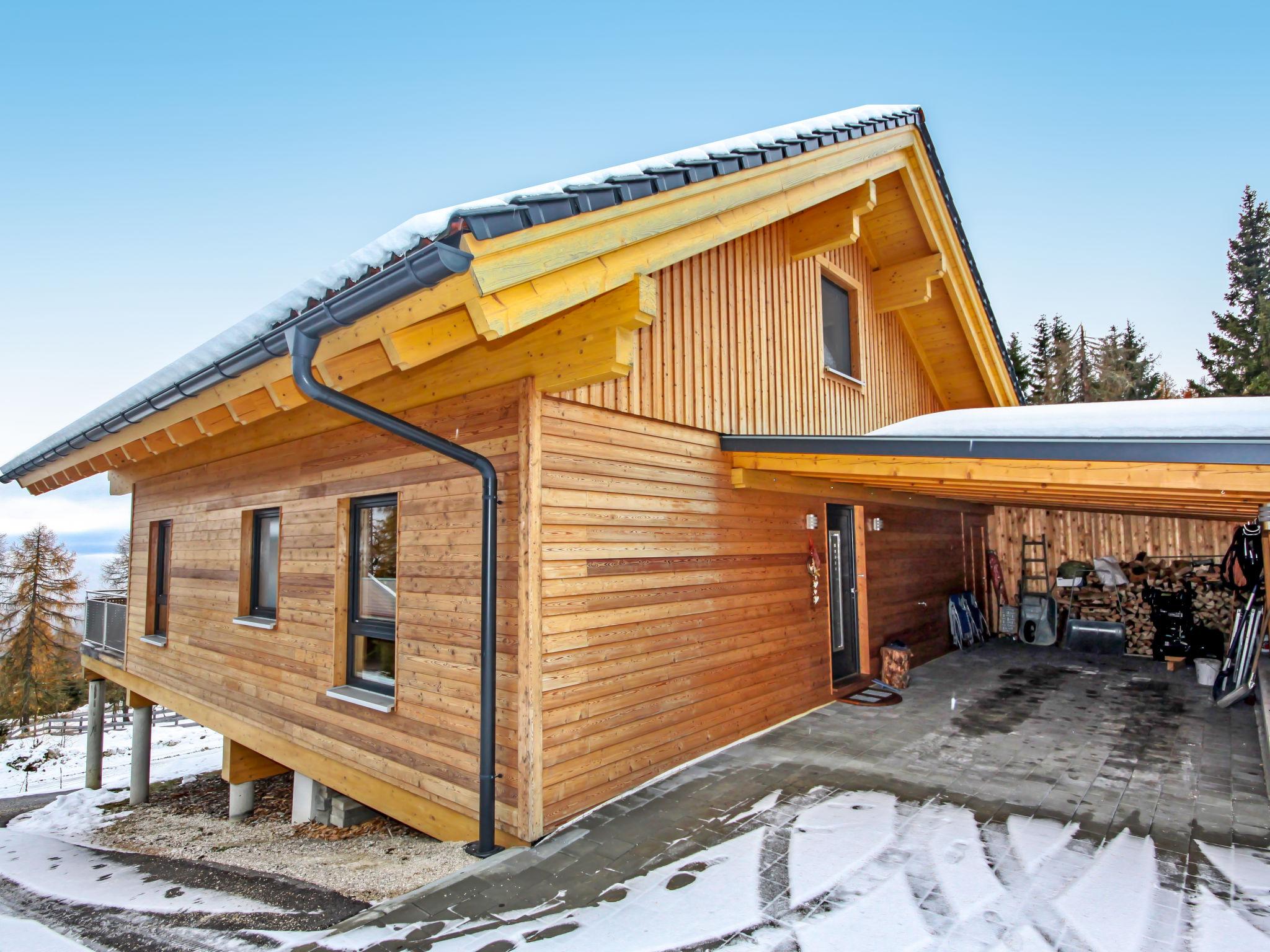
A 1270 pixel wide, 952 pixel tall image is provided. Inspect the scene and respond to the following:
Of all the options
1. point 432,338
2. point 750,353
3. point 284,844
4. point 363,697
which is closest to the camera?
point 432,338

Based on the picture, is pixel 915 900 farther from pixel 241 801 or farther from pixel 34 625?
pixel 34 625

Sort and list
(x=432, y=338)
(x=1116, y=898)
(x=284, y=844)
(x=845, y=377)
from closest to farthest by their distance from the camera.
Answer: (x=1116, y=898) < (x=432, y=338) < (x=284, y=844) < (x=845, y=377)

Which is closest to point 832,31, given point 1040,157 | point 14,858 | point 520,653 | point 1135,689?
point 1040,157

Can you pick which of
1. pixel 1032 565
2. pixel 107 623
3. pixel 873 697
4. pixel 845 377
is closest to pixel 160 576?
pixel 107 623

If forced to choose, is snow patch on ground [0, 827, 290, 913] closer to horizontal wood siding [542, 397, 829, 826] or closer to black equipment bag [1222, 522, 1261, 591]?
horizontal wood siding [542, 397, 829, 826]

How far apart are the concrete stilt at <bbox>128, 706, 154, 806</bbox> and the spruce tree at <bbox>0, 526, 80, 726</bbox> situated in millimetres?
18189

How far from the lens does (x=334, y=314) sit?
9.24ft

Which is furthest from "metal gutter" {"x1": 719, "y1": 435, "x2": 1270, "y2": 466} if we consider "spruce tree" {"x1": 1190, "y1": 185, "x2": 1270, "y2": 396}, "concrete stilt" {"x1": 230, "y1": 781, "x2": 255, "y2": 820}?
"spruce tree" {"x1": 1190, "y1": 185, "x2": 1270, "y2": 396}

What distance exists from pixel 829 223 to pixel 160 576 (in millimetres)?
9044

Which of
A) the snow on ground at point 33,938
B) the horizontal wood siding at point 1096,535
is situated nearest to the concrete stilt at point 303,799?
the snow on ground at point 33,938

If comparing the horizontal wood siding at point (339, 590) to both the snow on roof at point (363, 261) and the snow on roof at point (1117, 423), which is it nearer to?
the snow on roof at point (363, 261)

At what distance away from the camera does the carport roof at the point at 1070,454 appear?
3.41 meters

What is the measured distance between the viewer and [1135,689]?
700cm

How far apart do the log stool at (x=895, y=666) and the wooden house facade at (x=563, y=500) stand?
6.9 inches
